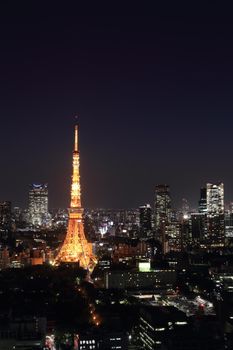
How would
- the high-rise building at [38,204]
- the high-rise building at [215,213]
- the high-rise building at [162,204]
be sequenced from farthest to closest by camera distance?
1. the high-rise building at [38,204]
2. the high-rise building at [162,204]
3. the high-rise building at [215,213]

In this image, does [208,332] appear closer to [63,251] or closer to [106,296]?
[106,296]

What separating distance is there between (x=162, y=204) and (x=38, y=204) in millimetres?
12350

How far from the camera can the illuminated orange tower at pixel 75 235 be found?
23.3 metres

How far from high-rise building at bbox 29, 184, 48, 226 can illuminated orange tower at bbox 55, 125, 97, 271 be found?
28375 millimetres

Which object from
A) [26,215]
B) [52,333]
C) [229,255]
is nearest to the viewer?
[52,333]

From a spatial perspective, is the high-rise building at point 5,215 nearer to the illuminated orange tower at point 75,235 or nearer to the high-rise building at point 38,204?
the high-rise building at point 38,204

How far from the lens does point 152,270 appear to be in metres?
21.2

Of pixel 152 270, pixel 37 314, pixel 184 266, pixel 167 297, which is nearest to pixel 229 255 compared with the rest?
pixel 184 266

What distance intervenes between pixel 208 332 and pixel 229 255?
17.6m

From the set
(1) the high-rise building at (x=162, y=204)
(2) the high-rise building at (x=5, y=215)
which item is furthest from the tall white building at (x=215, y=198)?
(2) the high-rise building at (x=5, y=215)

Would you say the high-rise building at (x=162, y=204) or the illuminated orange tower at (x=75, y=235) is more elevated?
the high-rise building at (x=162, y=204)

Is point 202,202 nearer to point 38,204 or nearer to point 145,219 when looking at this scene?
point 145,219

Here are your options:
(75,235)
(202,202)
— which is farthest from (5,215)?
(75,235)

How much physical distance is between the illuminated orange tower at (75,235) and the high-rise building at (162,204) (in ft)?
65.9
